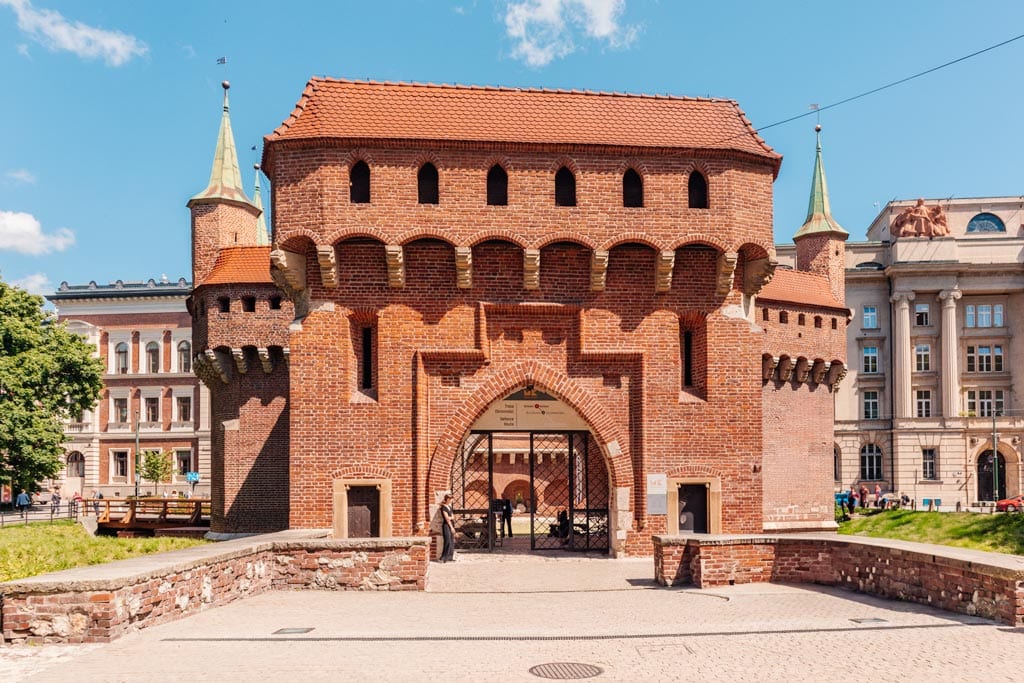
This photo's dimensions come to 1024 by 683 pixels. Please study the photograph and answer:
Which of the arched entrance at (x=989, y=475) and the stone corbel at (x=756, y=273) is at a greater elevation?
the stone corbel at (x=756, y=273)

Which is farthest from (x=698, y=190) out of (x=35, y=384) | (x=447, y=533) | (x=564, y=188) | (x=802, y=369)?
(x=35, y=384)

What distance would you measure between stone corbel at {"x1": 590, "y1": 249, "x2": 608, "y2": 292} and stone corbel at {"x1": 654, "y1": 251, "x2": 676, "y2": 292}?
105 centimetres

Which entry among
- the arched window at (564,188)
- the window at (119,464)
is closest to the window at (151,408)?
the window at (119,464)

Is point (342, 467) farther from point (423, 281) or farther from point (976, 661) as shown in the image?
point (976, 661)

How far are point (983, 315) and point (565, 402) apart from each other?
4738 centimetres

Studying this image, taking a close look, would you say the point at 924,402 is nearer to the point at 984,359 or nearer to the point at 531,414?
the point at 984,359

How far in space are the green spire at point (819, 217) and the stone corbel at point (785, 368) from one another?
7.32 m

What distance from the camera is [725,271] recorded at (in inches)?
697

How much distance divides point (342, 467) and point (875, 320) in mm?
47374

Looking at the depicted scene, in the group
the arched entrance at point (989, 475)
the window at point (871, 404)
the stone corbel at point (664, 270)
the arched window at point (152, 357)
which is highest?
the stone corbel at point (664, 270)

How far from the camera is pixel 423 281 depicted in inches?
693

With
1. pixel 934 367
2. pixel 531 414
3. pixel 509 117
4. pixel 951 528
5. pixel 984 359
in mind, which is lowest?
pixel 951 528

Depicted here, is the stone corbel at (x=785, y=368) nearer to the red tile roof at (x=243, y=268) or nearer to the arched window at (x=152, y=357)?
A: the red tile roof at (x=243, y=268)

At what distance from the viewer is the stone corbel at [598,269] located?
17328 millimetres
